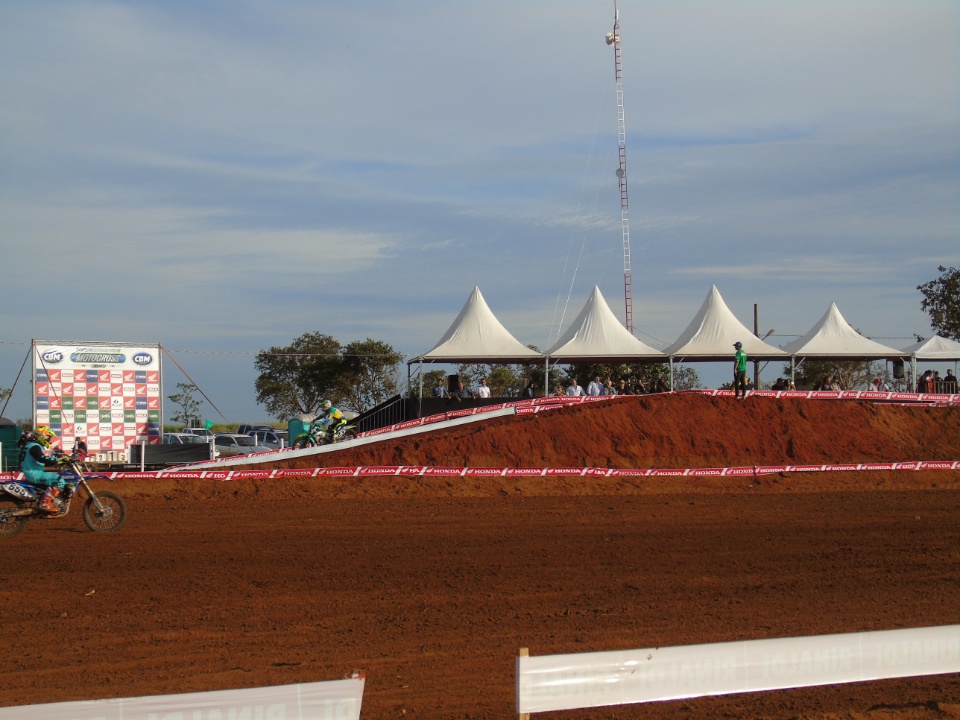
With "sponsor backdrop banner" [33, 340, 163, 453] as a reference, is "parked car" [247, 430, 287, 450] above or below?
below

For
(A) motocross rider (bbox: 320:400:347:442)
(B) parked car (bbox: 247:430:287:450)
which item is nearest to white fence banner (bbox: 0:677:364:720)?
(A) motocross rider (bbox: 320:400:347:442)

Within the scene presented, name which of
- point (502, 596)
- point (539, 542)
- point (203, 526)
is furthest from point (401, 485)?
point (502, 596)

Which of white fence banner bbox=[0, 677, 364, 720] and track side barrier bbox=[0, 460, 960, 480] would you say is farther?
track side barrier bbox=[0, 460, 960, 480]

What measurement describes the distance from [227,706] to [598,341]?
Answer: 88.6 feet

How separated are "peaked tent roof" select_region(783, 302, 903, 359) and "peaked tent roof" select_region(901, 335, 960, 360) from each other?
105cm

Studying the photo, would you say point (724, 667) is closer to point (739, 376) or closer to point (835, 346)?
point (739, 376)

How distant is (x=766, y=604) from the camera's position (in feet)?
31.0

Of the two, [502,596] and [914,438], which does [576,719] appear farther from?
[914,438]

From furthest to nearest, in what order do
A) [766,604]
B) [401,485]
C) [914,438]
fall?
[914,438] < [401,485] < [766,604]

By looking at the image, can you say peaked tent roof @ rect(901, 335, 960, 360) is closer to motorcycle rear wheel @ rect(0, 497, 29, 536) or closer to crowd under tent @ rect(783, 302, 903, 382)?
crowd under tent @ rect(783, 302, 903, 382)

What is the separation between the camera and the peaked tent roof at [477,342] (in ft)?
97.6

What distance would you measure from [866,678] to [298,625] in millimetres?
5631

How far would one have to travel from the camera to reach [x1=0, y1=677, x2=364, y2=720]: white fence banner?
3.69 metres

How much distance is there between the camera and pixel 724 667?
14.8 feet
